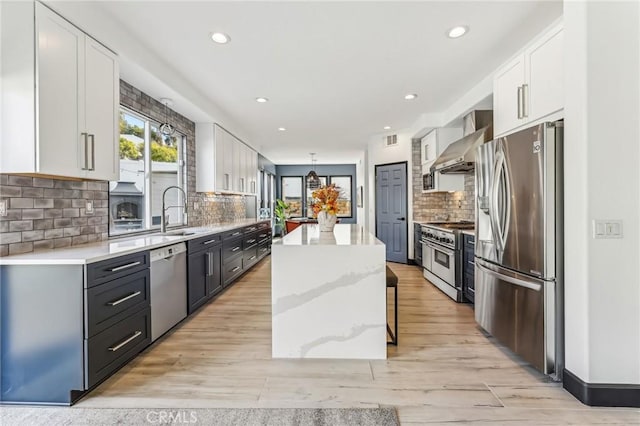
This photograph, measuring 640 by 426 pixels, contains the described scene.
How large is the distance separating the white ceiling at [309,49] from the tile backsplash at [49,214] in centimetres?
118

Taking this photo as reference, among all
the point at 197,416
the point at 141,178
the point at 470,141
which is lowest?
the point at 197,416

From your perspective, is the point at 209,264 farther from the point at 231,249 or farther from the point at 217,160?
the point at 217,160

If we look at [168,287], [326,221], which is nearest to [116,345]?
[168,287]

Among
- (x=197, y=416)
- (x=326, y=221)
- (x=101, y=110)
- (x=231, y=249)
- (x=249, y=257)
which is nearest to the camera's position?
(x=197, y=416)

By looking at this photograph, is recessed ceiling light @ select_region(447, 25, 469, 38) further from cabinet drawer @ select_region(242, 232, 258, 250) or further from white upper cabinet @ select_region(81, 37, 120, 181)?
cabinet drawer @ select_region(242, 232, 258, 250)

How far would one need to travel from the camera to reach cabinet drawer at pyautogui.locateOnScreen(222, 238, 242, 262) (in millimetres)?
4281

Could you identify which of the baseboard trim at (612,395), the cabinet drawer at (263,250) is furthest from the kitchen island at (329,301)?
the cabinet drawer at (263,250)

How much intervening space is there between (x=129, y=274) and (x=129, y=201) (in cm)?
149

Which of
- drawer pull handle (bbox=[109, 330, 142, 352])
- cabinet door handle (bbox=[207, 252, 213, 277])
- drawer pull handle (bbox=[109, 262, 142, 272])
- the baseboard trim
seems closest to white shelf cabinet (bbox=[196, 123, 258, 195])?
cabinet door handle (bbox=[207, 252, 213, 277])

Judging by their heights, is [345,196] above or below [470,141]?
below

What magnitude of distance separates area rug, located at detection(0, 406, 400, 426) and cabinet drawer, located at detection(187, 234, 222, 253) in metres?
1.67

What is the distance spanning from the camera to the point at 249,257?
5.54 meters

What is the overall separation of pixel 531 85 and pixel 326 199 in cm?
204

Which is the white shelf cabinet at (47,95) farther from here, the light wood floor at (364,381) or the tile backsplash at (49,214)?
the light wood floor at (364,381)
